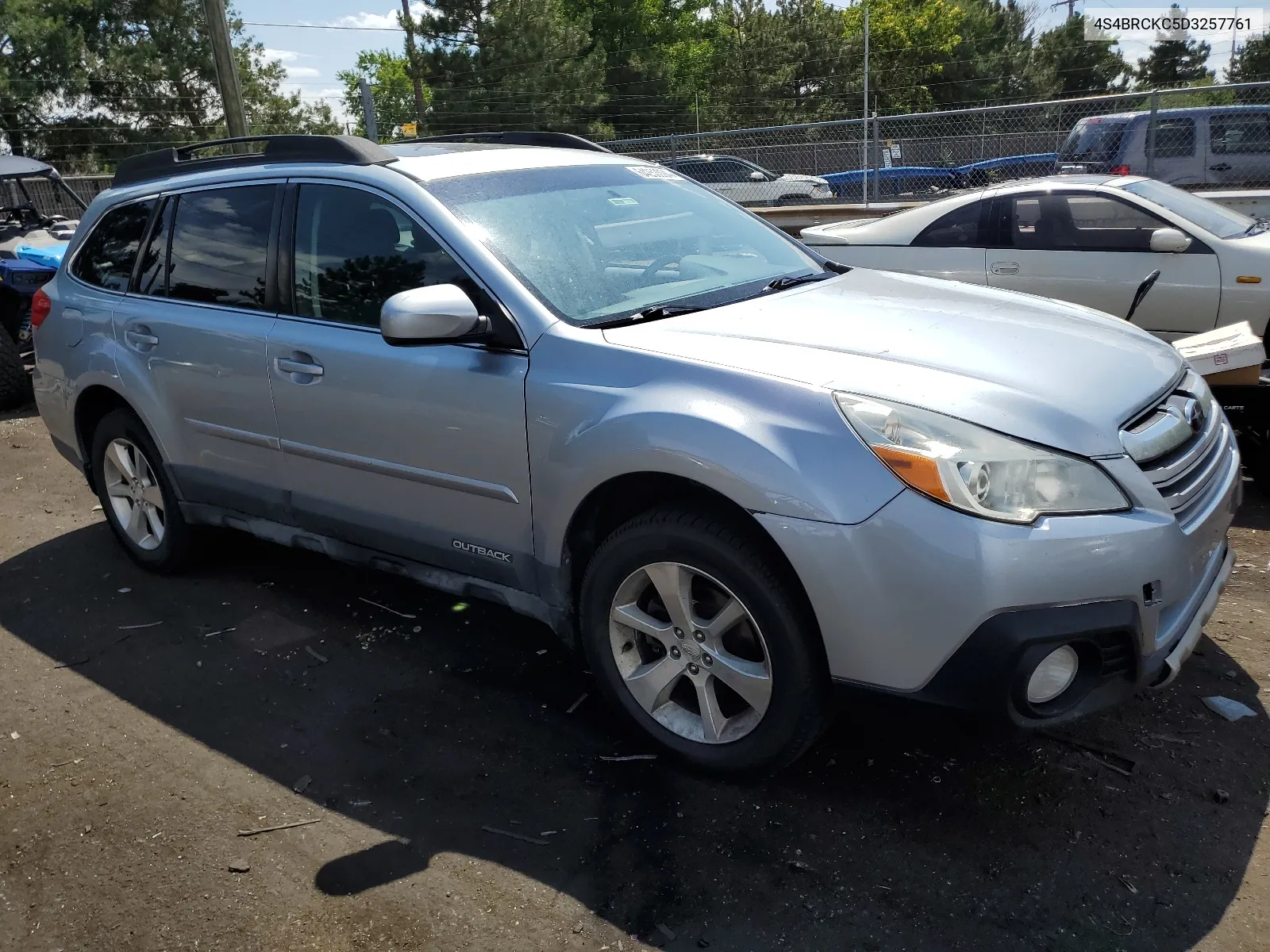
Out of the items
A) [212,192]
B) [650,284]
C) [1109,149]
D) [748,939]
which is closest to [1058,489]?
[748,939]

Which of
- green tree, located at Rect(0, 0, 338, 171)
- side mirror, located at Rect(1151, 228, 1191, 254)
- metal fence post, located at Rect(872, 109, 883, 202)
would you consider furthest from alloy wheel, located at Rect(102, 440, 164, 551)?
green tree, located at Rect(0, 0, 338, 171)

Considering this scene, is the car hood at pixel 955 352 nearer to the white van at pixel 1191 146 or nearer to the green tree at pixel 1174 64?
the white van at pixel 1191 146

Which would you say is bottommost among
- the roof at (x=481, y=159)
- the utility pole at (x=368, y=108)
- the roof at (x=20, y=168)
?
the roof at (x=481, y=159)

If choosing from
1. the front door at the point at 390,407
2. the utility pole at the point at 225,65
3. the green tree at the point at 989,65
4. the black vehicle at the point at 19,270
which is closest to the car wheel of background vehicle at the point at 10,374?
the black vehicle at the point at 19,270

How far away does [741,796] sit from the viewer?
3.00 meters

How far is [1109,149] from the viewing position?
12.4 meters

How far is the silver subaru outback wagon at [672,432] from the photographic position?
2.51 metres

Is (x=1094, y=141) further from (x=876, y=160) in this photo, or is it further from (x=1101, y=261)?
(x=1101, y=261)

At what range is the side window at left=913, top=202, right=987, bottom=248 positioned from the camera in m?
7.18

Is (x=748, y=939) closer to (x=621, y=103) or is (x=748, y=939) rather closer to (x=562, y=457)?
(x=562, y=457)

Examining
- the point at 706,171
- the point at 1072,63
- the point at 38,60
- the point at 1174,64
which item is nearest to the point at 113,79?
the point at 38,60

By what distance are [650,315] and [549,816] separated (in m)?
1.49

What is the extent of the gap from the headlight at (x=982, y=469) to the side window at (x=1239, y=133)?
11164mm

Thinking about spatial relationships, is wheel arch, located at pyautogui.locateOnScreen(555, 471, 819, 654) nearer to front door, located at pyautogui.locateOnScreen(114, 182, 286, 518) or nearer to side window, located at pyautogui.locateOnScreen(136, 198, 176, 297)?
front door, located at pyautogui.locateOnScreen(114, 182, 286, 518)
